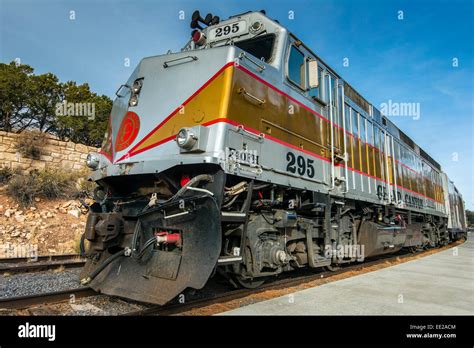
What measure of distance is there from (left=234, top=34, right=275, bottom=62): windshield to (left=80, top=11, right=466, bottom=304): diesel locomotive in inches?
Answer: 0.7

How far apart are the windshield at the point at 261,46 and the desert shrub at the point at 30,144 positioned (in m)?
14.0

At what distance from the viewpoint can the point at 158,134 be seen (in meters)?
4.43

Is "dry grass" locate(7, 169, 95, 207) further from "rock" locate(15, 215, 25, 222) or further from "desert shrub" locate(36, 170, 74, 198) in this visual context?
"rock" locate(15, 215, 25, 222)

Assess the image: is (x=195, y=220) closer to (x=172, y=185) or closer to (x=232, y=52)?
(x=172, y=185)

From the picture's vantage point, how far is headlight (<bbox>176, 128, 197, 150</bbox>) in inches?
151

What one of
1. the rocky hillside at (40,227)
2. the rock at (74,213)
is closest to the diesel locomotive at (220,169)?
the rocky hillside at (40,227)

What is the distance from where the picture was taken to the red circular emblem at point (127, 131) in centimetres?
471

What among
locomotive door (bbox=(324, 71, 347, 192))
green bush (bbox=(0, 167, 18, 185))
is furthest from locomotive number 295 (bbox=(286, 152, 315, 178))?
green bush (bbox=(0, 167, 18, 185))

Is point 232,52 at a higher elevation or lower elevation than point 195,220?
higher

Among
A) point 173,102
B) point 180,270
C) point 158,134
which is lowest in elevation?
point 180,270

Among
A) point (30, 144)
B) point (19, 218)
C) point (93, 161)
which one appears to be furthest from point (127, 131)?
point (30, 144)
